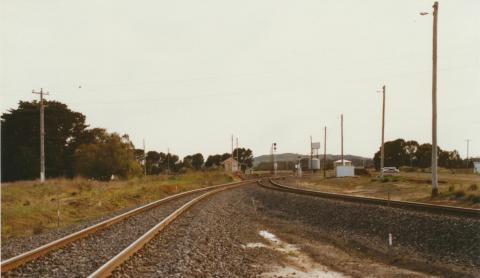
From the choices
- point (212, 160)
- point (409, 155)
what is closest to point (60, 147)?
point (409, 155)

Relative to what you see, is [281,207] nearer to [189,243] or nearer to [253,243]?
[253,243]

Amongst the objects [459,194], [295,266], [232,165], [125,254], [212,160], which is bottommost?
[212,160]

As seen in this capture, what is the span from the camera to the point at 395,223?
16.4 meters

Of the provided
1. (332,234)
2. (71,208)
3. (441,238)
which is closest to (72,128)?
(71,208)

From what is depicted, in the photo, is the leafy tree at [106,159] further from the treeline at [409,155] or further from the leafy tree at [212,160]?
the leafy tree at [212,160]

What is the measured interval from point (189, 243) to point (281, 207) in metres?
14.3

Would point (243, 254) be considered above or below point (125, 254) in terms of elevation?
below

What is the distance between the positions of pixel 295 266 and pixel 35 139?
58.8 m

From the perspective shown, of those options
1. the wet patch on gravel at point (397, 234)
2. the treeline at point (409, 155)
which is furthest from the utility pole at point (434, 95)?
the treeline at point (409, 155)

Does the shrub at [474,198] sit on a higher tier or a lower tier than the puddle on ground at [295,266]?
higher

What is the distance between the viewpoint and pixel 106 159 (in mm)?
67562

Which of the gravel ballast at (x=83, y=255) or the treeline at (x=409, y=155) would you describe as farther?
the treeline at (x=409, y=155)

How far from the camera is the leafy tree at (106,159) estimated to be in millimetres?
65688

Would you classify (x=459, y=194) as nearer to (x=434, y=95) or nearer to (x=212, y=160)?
(x=434, y=95)
